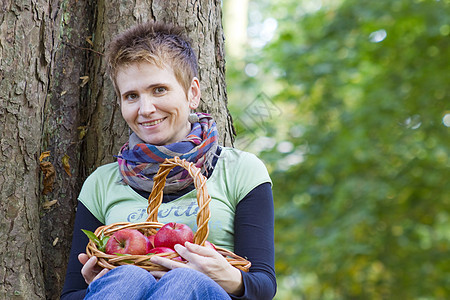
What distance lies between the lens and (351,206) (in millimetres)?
8352

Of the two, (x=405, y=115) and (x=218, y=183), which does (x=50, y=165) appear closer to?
(x=218, y=183)

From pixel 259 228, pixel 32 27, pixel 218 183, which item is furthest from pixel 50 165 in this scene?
pixel 259 228

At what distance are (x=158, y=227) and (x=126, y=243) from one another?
0.50ft

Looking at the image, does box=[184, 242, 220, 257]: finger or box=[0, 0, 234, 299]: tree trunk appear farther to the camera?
box=[0, 0, 234, 299]: tree trunk

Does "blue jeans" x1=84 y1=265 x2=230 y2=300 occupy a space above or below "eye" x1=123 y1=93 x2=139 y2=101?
below

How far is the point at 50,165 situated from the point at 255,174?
3.49 ft

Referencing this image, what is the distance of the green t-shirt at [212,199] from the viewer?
238 cm

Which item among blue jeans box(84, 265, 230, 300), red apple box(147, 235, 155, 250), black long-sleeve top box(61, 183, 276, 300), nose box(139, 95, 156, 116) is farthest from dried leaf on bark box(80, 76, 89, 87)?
blue jeans box(84, 265, 230, 300)

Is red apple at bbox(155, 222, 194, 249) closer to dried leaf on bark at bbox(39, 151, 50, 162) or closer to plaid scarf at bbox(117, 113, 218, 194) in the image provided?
plaid scarf at bbox(117, 113, 218, 194)

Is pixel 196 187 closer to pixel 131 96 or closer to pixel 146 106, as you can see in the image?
pixel 146 106

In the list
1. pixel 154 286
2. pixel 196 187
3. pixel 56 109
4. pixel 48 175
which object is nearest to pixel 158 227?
pixel 196 187

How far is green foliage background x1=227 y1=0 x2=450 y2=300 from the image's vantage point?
7.83 metres

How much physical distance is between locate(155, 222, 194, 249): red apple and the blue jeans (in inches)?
7.5

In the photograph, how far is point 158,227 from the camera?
83.2 inches
